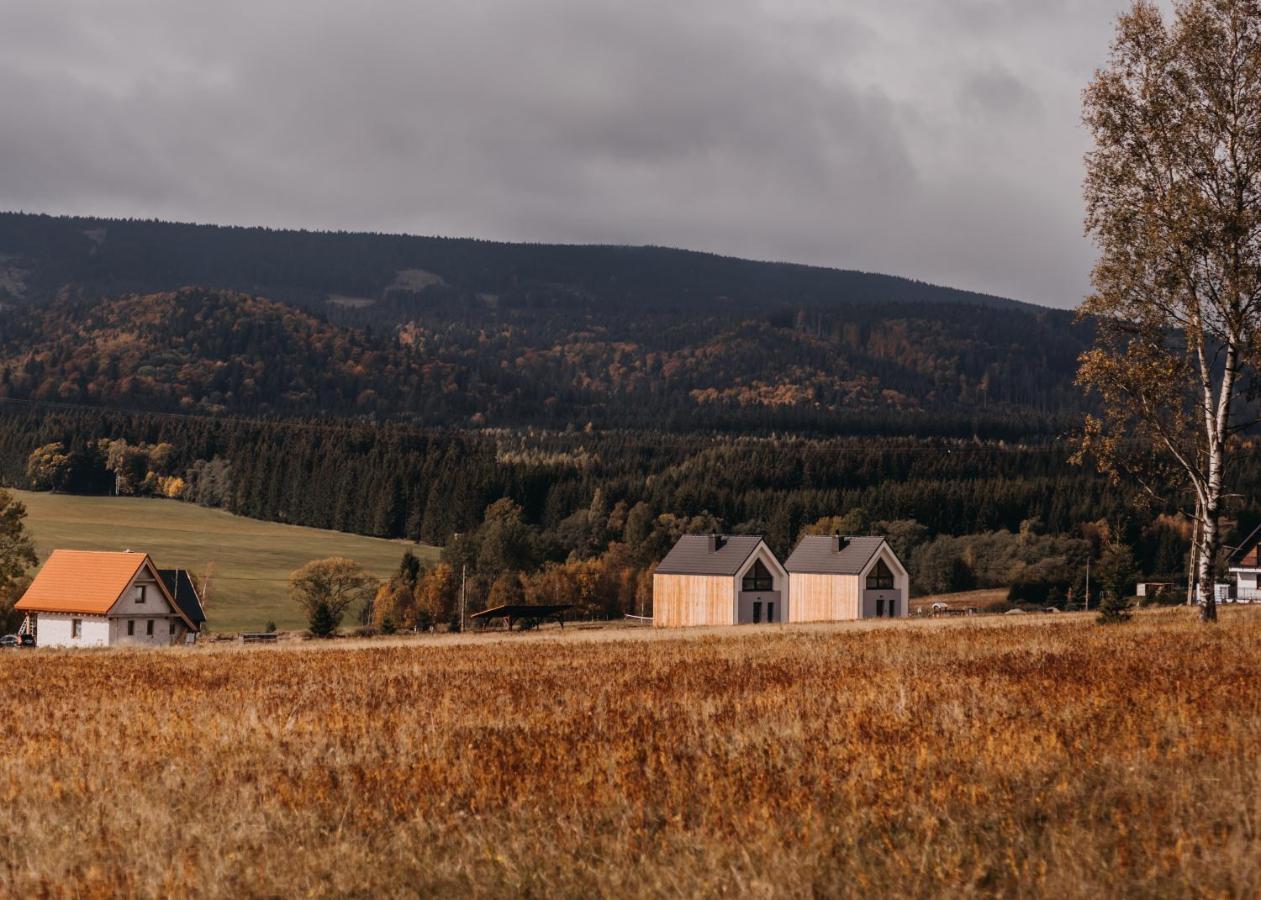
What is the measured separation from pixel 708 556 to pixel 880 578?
13.6 m

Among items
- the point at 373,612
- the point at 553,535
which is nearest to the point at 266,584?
the point at 373,612

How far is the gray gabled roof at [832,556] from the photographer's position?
104 metres

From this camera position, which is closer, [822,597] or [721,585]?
[721,585]

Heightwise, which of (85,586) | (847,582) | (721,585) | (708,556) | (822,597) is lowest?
(822,597)

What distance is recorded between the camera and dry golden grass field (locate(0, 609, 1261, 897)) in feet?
29.6

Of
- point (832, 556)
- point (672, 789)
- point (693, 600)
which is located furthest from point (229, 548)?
point (672, 789)

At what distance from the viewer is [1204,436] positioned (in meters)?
35.0

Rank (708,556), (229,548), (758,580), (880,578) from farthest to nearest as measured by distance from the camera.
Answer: (229,548), (708,556), (758,580), (880,578)

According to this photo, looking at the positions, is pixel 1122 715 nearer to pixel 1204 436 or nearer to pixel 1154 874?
pixel 1154 874

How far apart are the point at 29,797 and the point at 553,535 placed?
167 m

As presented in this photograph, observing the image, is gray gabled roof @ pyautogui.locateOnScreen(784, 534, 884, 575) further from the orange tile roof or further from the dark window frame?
the orange tile roof

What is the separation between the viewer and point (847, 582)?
4092 inches

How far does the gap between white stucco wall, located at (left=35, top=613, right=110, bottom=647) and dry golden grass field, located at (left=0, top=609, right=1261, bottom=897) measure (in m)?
72.0

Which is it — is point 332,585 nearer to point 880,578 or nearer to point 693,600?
point 693,600
